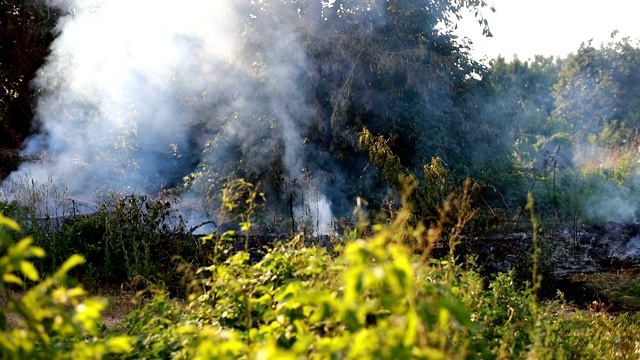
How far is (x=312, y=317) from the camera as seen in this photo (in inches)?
83.2

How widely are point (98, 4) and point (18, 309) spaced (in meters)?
13.4

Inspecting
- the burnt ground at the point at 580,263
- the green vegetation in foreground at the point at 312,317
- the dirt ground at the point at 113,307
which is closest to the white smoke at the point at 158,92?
the burnt ground at the point at 580,263

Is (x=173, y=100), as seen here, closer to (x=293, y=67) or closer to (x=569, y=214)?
(x=293, y=67)

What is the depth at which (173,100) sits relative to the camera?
1253cm

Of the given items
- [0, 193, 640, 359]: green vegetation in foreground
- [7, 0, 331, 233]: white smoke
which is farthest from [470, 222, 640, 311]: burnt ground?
[7, 0, 331, 233]: white smoke

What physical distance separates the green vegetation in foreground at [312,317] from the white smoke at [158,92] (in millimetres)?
6013

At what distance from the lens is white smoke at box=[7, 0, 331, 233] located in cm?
1059

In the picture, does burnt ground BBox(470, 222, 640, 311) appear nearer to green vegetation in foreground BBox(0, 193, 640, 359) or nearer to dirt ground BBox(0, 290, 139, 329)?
green vegetation in foreground BBox(0, 193, 640, 359)

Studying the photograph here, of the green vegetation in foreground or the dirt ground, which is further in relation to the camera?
the dirt ground

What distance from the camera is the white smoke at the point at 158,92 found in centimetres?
1059

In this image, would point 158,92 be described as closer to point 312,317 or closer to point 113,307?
point 113,307

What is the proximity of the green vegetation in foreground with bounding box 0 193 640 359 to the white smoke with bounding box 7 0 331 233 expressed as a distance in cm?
601

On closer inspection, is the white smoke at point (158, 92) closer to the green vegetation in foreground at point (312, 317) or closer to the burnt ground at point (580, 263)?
the burnt ground at point (580, 263)

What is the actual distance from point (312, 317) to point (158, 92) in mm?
10991
